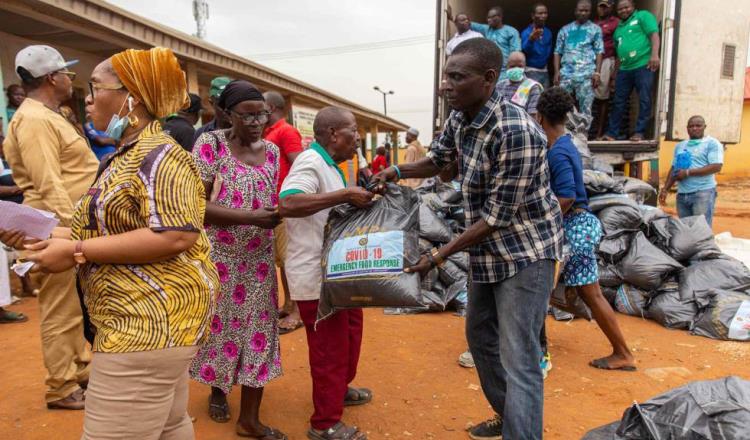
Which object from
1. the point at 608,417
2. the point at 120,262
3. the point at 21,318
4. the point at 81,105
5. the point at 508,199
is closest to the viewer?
the point at 120,262

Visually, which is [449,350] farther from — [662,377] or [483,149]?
[483,149]

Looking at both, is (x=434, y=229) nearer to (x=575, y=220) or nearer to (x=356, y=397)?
(x=575, y=220)

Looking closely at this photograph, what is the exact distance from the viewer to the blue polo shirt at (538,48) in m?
7.77

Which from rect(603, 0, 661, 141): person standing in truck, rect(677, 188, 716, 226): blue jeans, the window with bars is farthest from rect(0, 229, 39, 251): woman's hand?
the window with bars

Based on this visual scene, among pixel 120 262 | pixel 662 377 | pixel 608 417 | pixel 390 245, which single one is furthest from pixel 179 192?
pixel 662 377

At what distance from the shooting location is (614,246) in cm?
491

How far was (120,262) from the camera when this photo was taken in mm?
1466

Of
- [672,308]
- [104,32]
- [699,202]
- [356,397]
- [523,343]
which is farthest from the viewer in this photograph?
[104,32]

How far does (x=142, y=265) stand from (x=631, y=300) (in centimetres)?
467

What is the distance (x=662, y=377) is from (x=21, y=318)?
5.44 meters

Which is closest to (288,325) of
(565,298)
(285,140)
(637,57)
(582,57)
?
(285,140)

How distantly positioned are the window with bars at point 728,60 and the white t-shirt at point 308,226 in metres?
7.66

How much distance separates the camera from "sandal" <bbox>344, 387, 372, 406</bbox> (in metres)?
3.10

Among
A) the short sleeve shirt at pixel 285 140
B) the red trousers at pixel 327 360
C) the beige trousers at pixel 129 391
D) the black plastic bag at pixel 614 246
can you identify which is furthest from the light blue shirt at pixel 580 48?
the beige trousers at pixel 129 391
